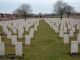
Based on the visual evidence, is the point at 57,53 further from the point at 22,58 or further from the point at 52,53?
the point at 22,58

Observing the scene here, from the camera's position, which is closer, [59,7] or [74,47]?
[74,47]

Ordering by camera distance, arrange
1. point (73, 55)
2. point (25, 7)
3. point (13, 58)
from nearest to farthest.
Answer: point (13, 58), point (73, 55), point (25, 7)

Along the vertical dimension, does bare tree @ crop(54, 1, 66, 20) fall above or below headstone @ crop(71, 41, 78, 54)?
above

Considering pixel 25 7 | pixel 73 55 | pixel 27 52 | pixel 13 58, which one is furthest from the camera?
pixel 25 7

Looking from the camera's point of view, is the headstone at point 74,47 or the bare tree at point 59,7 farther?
the bare tree at point 59,7

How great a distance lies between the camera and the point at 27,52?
1335cm

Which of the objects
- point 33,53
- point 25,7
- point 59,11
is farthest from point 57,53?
point 25,7

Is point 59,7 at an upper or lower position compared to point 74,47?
upper

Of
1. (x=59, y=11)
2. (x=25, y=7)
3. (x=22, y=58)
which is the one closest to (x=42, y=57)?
(x=22, y=58)

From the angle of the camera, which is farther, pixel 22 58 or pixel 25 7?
pixel 25 7

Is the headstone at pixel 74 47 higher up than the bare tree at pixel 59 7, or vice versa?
the bare tree at pixel 59 7

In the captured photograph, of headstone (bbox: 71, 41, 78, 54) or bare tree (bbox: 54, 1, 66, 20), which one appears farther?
bare tree (bbox: 54, 1, 66, 20)

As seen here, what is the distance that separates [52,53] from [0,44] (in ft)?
8.73

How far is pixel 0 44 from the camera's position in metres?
12.2
